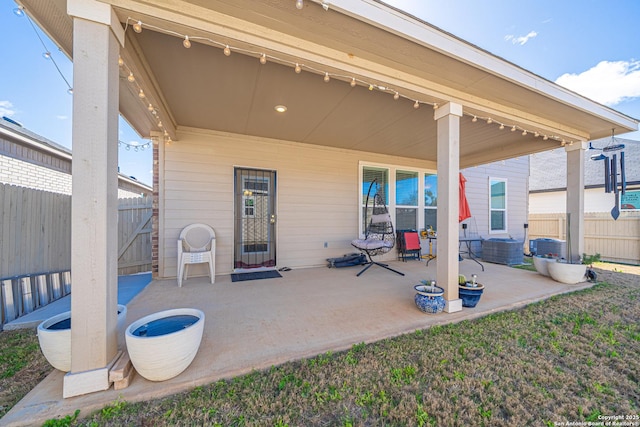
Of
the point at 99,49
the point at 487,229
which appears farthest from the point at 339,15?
the point at 487,229

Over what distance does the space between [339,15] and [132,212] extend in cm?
483

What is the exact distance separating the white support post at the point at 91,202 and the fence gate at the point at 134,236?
11.8ft

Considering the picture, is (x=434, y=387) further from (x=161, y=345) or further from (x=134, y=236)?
(x=134, y=236)

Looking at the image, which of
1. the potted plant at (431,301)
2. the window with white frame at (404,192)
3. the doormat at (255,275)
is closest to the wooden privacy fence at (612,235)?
the window with white frame at (404,192)

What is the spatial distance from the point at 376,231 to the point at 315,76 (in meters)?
3.44

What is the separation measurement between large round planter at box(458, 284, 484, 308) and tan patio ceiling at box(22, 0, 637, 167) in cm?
210

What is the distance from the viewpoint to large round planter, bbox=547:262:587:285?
377cm

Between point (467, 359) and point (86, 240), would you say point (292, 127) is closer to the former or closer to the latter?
point (86, 240)

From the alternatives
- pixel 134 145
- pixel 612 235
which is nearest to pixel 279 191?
pixel 134 145

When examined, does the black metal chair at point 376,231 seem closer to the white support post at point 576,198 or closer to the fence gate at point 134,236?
the white support post at point 576,198

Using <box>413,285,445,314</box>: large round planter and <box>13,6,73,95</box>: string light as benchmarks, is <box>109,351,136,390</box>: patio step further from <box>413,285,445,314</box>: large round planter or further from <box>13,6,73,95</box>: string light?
<box>413,285,445,314</box>: large round planter

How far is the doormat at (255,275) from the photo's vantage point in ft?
12.9

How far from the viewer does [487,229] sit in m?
6.95

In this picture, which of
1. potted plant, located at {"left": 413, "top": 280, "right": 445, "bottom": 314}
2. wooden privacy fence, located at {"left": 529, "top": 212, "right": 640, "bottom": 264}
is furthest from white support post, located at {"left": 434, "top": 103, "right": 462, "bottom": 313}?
wooden privacy fence, located at {"left": 529, "top": 212, "right": 640, "bottom": 264}
